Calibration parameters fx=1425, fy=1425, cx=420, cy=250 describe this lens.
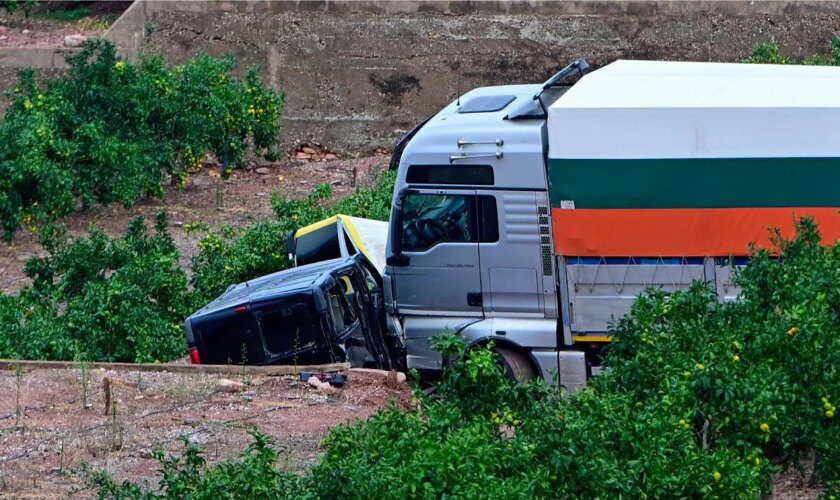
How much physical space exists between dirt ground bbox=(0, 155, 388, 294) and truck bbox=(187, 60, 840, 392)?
5223 millimetres

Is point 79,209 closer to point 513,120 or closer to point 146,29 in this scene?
point 146,29

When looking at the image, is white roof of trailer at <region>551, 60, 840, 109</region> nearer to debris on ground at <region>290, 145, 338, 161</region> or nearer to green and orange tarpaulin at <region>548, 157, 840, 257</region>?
green and orange tarpaulin at <region>548, 157, 840, 257</region>

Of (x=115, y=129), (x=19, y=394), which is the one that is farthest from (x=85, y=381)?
(x=115, y=129)

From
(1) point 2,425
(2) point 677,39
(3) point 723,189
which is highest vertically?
(2) point 677,39

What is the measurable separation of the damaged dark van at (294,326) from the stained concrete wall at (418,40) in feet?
29.9

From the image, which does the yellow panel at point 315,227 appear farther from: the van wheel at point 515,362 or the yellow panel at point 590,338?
the yellow panel at point 590,338

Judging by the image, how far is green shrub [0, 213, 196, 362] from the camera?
12.9m

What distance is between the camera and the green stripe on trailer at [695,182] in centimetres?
1174

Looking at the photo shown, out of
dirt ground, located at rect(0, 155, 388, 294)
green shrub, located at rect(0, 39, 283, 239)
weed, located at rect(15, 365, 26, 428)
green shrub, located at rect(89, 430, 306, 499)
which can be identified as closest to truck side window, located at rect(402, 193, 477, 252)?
weed, located at rect(15, 365, 26, 428)

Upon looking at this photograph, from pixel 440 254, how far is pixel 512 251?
64 cm

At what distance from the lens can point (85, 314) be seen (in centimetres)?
1316

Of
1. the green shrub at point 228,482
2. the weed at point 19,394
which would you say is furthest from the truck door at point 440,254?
the green shrub at point 228,482

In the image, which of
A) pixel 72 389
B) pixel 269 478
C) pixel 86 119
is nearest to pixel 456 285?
pixel 72 389

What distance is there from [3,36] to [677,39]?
1108 centimetres
